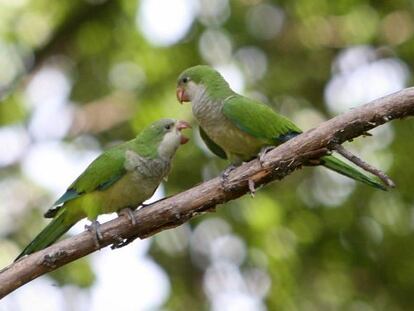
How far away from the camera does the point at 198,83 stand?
5.41 meters

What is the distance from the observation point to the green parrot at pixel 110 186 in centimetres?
497

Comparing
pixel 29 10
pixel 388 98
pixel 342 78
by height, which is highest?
pixel 29 10

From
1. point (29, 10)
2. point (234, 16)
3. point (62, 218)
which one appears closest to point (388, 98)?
point (62, 218)

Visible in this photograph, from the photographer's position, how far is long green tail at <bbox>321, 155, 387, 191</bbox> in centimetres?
455

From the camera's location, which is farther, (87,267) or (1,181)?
(1,181)

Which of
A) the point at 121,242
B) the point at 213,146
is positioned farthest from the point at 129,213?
the point at 213,146

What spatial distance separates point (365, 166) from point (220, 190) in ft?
2.46

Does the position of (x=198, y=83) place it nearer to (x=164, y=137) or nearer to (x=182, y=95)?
(x=182, y=95)

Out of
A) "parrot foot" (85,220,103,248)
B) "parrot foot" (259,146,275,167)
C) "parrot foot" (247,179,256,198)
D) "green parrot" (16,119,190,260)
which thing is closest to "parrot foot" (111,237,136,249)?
"parrot foot" (85,220,103,248)

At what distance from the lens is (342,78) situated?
7754 millimetres

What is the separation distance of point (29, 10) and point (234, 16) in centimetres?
215

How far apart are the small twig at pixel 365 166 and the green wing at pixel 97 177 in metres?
1.44

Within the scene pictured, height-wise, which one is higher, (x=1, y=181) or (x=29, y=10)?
(x=29, y=10)

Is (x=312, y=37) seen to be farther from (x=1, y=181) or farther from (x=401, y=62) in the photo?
(x=1, y=181)
